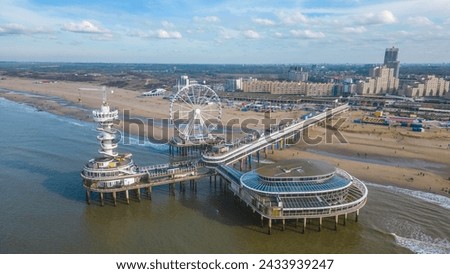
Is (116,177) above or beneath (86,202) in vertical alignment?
above

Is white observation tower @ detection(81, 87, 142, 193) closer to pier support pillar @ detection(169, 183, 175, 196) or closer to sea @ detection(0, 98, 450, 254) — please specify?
sea @ detection(0, 98, 450, 254)

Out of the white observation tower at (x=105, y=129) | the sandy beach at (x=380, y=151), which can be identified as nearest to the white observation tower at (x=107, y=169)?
the white observation tower at (x=105, y=129)

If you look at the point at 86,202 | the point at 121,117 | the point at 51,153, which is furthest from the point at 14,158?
the point at 121,117

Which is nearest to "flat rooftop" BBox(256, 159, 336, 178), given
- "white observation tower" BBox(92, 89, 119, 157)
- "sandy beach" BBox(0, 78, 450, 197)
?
"sandy beach" BBox(0, 78, 450, 197)

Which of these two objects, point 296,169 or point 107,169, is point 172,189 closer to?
point 107,169

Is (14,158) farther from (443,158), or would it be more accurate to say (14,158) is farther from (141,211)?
(443,158)

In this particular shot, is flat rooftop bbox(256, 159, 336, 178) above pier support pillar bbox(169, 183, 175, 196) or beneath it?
above

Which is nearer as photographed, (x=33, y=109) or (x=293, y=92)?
(x=33, y=109)
